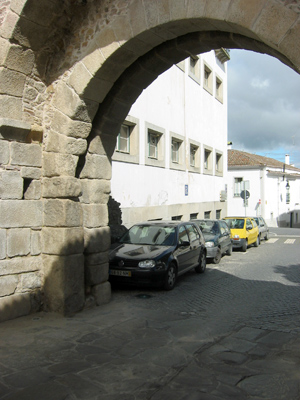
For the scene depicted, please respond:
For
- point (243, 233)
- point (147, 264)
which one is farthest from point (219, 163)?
point (147, 264)

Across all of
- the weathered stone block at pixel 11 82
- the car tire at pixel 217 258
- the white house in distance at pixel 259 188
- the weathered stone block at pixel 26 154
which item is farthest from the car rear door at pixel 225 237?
the white house in distance at pixel 259 188

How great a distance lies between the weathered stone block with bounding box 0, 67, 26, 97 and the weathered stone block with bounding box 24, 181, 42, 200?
4.88 ft

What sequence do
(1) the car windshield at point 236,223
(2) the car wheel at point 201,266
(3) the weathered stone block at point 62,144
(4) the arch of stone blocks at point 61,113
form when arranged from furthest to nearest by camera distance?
(1) the car windshield at point 236,223 → (2) the car wheel at point 201,266 → (3) the weathered stone block at point 62,144 → (4) the arch of stone blocks at point 61,113

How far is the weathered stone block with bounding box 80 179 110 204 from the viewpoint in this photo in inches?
293

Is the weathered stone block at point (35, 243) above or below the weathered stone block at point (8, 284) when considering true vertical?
above

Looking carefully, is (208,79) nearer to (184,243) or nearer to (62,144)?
(184,243)

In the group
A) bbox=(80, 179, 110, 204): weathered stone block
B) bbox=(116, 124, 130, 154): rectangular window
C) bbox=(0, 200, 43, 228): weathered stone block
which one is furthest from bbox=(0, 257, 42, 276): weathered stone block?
bbox=(116, 124, 130, 154): rectangular window

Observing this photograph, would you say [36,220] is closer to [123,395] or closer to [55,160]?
[55,160]

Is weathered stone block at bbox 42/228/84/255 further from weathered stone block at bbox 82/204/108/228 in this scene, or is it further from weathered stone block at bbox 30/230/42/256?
weathered stone block at bbox 82/204/108/228

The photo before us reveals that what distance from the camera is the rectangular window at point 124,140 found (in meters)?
13.7

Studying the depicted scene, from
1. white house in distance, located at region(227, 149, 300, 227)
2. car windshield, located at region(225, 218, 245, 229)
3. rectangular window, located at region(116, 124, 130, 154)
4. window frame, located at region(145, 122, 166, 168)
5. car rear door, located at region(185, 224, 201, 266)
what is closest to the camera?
car rear door, located at region(185, 224, 201, 266)

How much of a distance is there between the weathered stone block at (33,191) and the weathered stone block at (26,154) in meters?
0.32

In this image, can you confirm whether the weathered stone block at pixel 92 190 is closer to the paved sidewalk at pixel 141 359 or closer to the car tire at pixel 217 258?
the paved sidewalk at pixel 141 359

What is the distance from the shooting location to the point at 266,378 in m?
4.53
